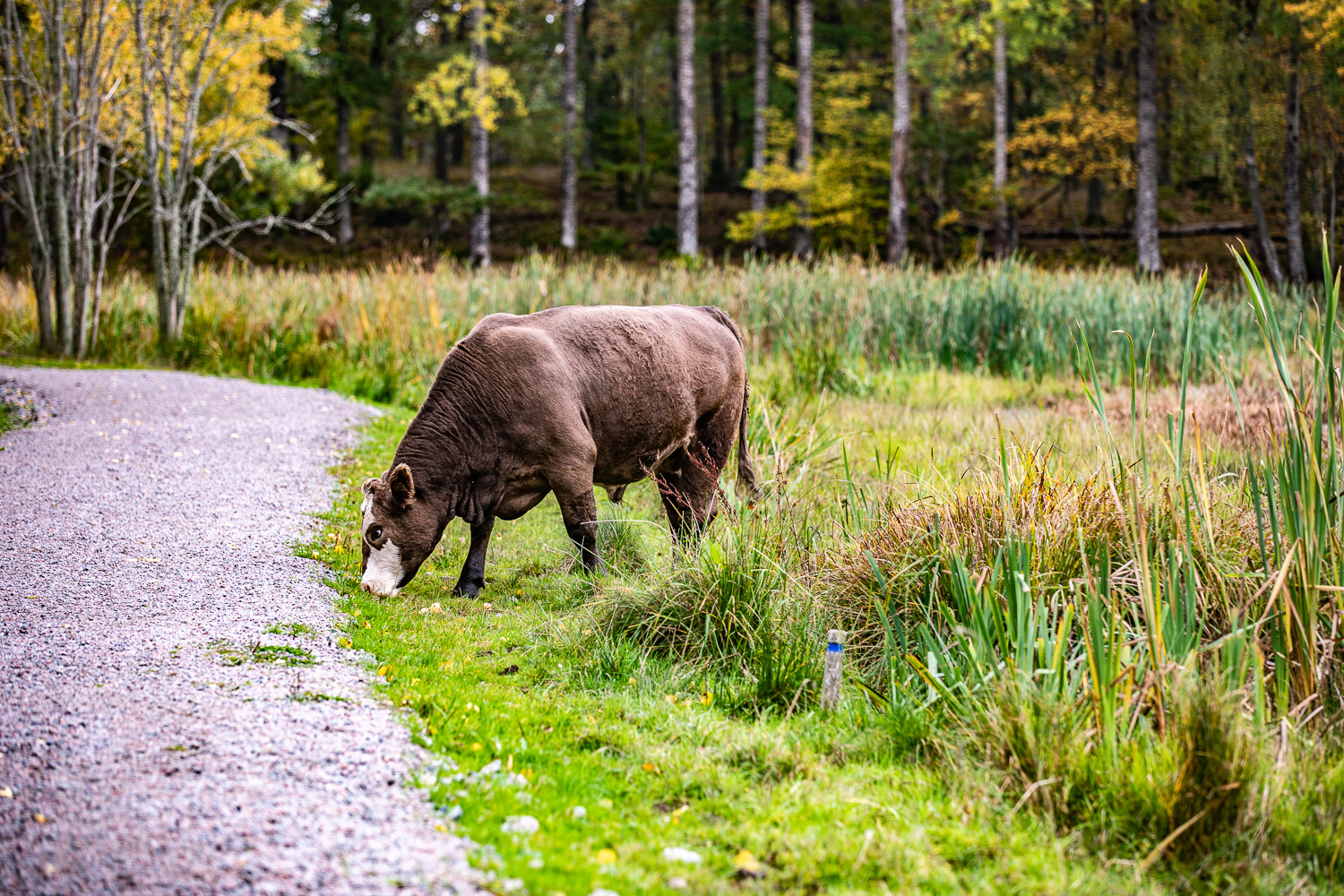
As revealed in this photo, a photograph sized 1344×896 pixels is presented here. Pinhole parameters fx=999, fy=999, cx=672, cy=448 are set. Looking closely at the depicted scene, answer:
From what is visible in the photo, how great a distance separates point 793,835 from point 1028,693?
0.98 metres

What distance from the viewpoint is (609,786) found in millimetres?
3352

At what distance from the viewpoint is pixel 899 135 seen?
73.6ft

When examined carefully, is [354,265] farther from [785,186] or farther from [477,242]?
[785,186]

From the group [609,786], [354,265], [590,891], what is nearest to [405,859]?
[590,891]

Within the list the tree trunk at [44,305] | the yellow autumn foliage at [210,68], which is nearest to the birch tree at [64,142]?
the tree trunk at [44,305]

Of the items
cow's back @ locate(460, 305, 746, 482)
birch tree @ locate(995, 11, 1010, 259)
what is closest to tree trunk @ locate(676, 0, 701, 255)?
birch tree @ locate(995, 11, 1010, 259)

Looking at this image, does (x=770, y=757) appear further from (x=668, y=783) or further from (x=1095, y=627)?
(x=1095, y=627)

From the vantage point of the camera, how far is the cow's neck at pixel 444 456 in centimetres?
544

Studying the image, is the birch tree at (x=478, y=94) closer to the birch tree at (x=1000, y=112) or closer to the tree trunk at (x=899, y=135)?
the tree trunk at (x=899, y=135)

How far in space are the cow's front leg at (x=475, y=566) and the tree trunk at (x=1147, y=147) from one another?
19861 millimetres

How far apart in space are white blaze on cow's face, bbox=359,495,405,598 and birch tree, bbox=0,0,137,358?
9278 millimetres

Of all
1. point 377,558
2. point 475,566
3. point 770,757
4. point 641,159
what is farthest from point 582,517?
point 641,159

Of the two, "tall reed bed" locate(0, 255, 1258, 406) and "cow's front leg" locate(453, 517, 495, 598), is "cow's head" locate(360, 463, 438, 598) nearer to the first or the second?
"cow's front leg" locate(453, 517, 495, 598)

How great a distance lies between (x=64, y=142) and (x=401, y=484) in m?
10.5
